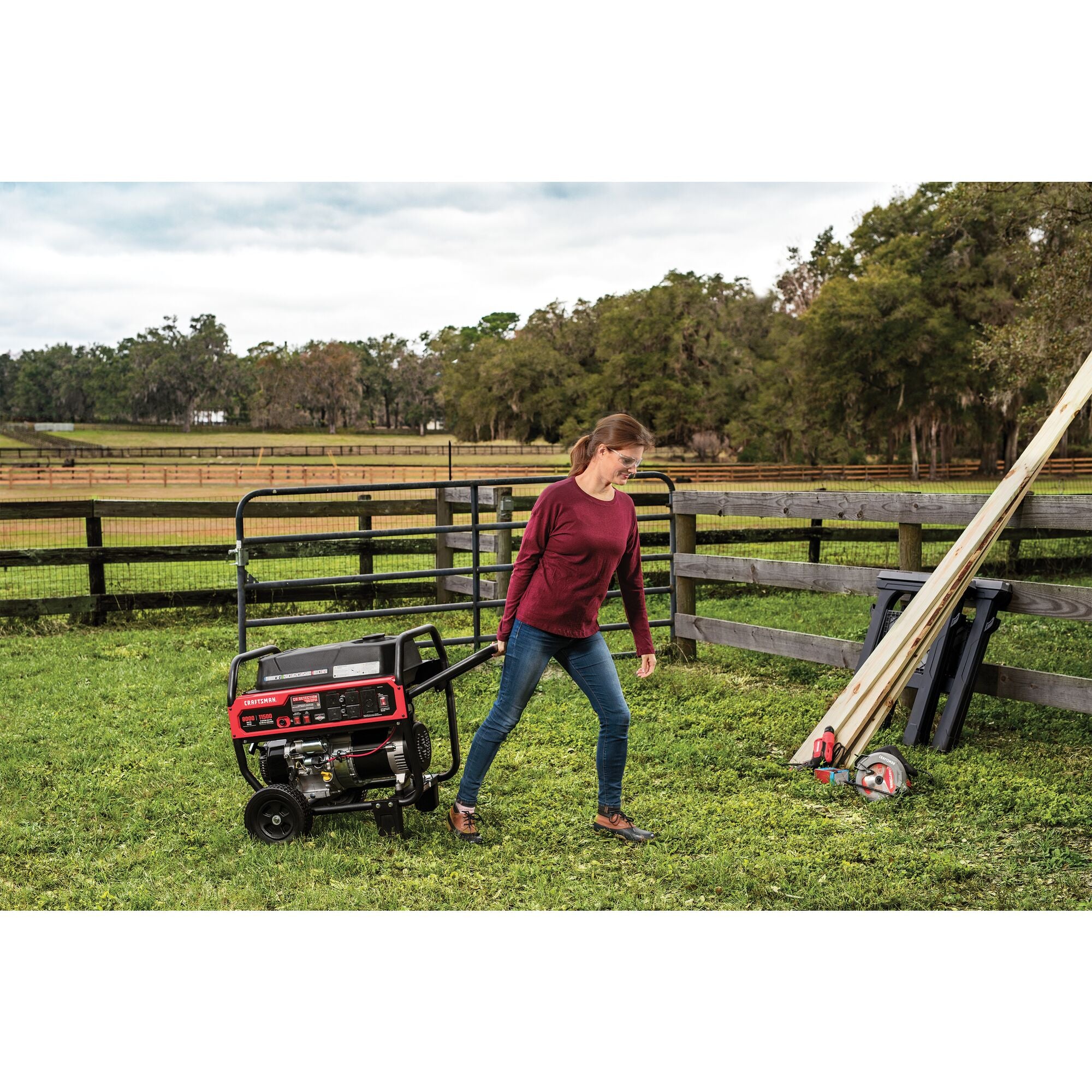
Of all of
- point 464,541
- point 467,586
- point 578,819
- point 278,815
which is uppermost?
point 464,541

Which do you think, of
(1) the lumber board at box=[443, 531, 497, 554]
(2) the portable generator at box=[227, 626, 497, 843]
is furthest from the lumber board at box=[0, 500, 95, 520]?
(2) the portable generator at box=[227, 626, 497, 843]

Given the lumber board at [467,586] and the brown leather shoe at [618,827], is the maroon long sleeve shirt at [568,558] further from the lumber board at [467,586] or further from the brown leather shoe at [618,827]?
the lumber board at [467,586]

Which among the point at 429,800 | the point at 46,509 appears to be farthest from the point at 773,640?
the point at 46,509

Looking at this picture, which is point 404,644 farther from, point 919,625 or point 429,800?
point 919,625

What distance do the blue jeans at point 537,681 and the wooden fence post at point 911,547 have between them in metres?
2.74

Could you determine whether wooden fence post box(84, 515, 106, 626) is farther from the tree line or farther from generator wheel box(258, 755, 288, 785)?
the tree line

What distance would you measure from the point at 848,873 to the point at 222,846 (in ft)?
7.91

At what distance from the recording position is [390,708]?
4020 mm

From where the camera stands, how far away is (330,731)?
4.07 meters

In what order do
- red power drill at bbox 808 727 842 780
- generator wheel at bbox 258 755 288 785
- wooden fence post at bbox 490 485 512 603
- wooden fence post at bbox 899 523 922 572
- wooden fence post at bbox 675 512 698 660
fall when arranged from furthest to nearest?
wooden fence post at bbox 490 485 512 603 → wooden fence post at bbox 675 512 698 660 → wooden fence post at bbox 899 523 922 572 → red power drill at bbox 808 727 842 780 → generator wheel at bbox 258 755 288 785

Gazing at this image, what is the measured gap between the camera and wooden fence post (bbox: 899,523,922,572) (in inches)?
236

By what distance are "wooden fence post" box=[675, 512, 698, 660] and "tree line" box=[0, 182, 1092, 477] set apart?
26393 mm

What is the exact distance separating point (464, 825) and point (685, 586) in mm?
3635

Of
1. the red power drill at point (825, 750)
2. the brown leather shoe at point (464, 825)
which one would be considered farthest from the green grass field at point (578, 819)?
the red power drill at point (825, 750)
